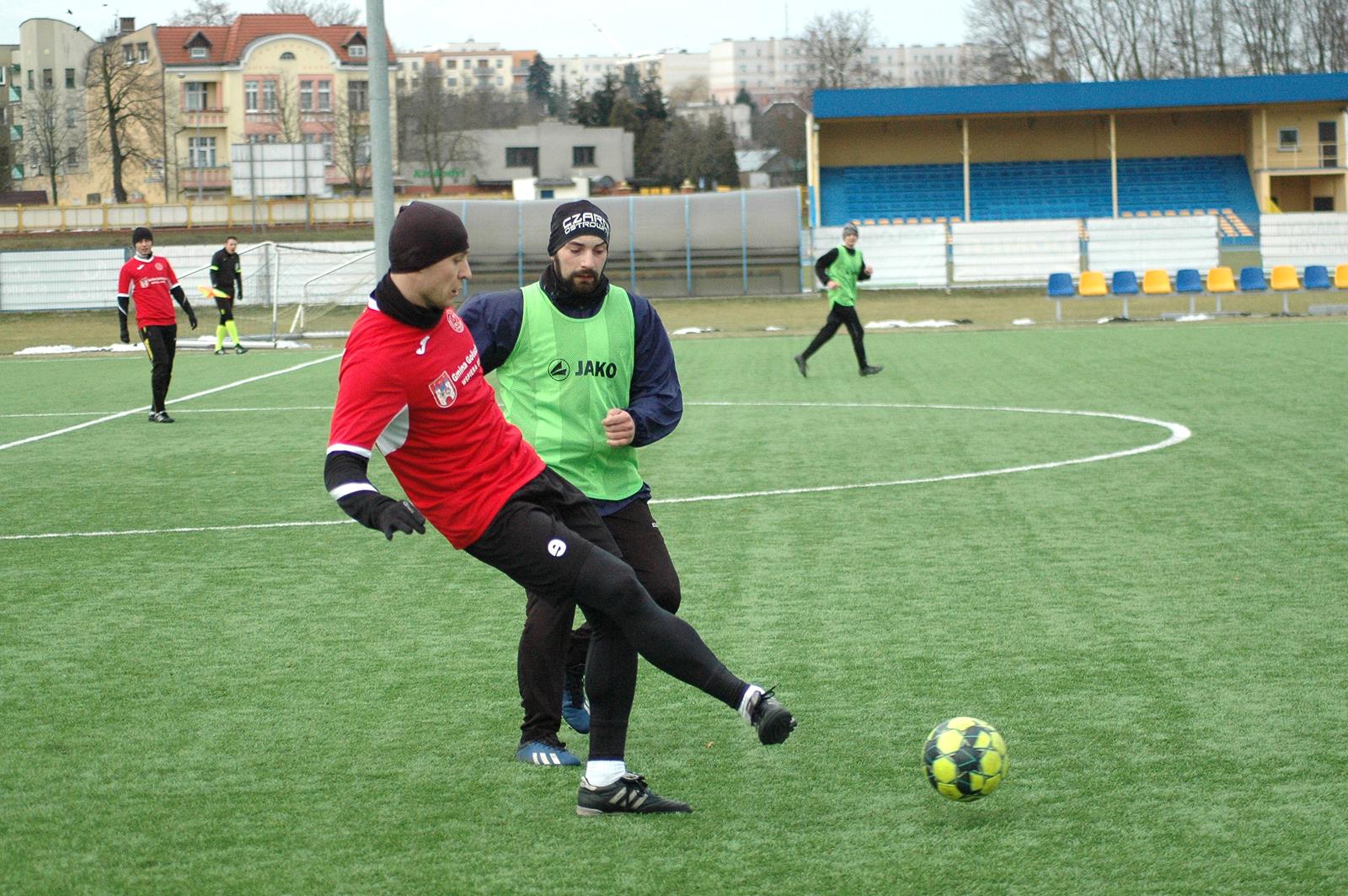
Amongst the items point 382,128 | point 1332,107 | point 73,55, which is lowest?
point 382,128

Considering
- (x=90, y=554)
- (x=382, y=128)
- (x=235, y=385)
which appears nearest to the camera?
(x=90, y=554)

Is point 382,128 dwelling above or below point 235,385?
above

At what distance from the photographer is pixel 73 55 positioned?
336 ft

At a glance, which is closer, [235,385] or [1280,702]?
[1280,702]

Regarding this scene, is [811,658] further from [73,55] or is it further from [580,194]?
[73,55]

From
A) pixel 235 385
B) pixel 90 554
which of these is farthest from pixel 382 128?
pixel 90 554

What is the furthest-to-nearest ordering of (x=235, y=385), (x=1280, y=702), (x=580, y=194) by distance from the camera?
(x=580, y=194)
(x=235, y=385)
(x=1280, y=702)

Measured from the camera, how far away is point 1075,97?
169 ft

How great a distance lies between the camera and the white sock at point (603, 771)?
4477 mm

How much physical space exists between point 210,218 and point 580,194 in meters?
26.4

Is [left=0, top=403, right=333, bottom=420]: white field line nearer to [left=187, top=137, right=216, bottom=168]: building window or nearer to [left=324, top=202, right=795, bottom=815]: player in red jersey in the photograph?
[left=324, top=202, right=795, bottom=815]: player in red jersey

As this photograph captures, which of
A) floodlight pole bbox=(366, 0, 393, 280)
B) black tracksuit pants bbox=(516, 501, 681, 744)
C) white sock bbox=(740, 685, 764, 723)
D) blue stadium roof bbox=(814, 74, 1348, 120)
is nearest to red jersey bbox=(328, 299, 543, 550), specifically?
A: black tracksuit pants bbox=(516, 501, 681, 744)

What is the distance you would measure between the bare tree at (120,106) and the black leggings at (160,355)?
200ft

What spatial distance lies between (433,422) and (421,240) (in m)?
0.53
